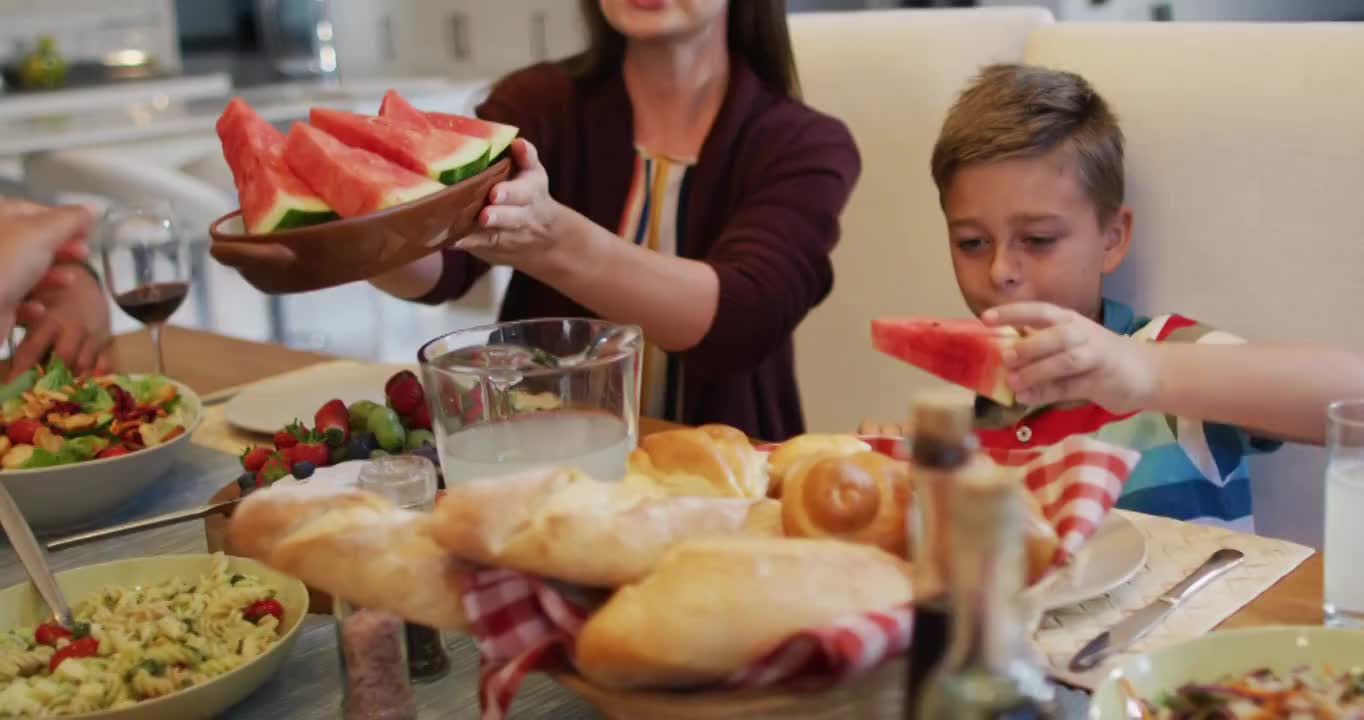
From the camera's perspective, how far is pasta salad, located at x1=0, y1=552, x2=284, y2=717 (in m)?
0.97

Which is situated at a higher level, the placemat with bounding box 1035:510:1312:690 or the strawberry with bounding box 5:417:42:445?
the strawberry with bounding box 5:417:42:445

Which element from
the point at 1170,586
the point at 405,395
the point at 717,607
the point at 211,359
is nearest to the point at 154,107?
the point at 211,359

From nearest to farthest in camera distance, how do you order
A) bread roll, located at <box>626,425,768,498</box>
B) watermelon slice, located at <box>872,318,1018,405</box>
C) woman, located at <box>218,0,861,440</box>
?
1. bread roll, located at <box>626,425,768,498</box>
2. watermelon slice, located at <box>872,318,1018,405</box>
3. woman, located at <box>218,0,861,440</box>

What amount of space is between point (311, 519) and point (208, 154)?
3.96 m

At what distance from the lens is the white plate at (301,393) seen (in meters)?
1.73

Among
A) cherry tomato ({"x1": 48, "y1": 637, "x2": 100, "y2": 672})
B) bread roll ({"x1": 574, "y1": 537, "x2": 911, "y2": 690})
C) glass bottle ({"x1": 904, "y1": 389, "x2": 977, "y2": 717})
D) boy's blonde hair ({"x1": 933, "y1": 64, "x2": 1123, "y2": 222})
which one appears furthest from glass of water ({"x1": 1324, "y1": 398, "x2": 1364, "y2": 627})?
cherry tomato ({"x1": 48, "y1": 637, "x2": 100, "y2": 672})

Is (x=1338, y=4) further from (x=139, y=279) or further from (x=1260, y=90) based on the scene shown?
(x=139, y=279)

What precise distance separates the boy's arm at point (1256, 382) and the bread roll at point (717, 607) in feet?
2.74

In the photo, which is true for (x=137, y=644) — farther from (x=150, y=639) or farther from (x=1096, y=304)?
(x=1096, y=304)

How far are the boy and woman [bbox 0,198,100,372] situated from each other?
1111mm

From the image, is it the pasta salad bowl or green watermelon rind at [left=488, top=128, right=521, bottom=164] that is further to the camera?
green watermelon rind at [left=488, top=128, right=521, bottom=164]

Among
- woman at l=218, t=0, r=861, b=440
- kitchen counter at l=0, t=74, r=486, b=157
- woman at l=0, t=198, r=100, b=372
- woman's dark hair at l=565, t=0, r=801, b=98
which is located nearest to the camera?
woman at l=0, t=198, r=100, b=372

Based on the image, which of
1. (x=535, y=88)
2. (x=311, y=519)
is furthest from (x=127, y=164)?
(x=311, y=519)

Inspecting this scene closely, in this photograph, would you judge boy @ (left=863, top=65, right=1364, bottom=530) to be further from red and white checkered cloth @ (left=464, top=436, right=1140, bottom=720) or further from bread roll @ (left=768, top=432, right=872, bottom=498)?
red and white checkered cloth @ (left=464, top=436, right=1140, bottom=720)
